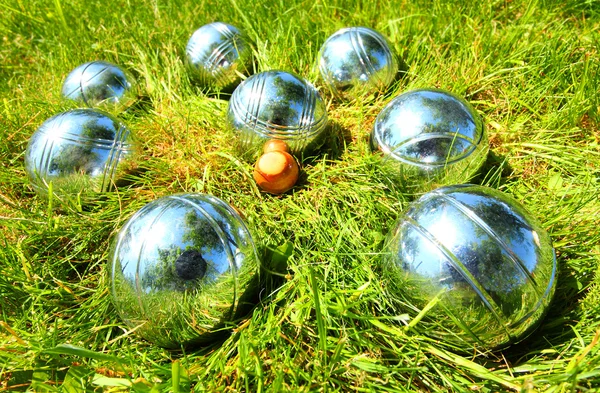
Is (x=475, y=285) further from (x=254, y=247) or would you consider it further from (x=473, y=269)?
(x=254, y=247)

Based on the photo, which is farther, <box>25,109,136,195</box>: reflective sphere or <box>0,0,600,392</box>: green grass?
<box>25,109,136,195</box>: reflective sphere

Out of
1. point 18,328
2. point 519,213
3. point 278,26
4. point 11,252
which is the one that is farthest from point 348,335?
point 278,26

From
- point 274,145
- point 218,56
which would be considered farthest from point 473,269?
point 218,56

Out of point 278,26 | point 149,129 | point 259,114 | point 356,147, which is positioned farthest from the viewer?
point 278,26

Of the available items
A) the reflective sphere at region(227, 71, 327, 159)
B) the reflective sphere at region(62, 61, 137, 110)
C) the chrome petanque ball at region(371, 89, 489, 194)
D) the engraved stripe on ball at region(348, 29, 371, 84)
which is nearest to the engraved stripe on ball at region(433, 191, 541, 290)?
the chrome petanque ball at region(371, 89, 489, 194)

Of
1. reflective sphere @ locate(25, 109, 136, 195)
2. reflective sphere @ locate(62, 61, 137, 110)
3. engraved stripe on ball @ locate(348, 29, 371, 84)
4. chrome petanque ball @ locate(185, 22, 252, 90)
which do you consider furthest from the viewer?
chrome petanque ball @ locate(185, 22, 252, 90)

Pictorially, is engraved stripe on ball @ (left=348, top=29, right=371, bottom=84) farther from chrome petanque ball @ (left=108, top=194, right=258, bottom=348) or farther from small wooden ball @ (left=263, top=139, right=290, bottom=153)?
chrome petanque ball @ (left=108, top=194, right=258, bottom=348)

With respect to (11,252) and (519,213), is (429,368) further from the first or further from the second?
(11,252)
